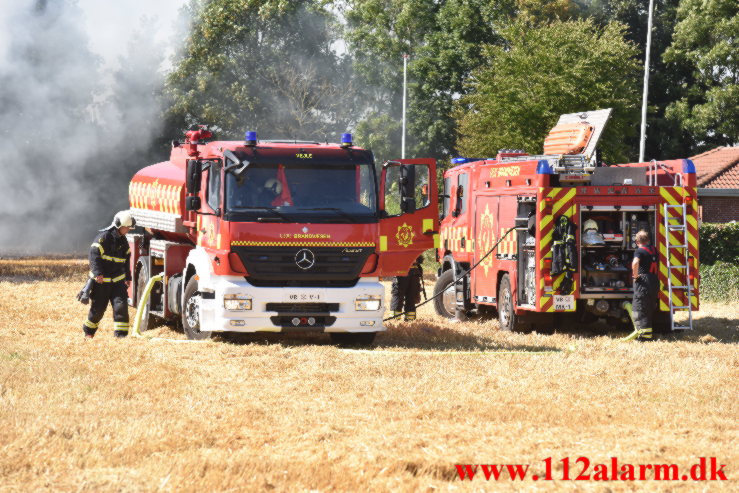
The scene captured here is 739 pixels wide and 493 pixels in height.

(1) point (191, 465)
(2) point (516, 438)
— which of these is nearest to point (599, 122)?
(2) point (516, 438)

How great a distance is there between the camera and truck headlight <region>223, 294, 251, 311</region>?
45.4ft

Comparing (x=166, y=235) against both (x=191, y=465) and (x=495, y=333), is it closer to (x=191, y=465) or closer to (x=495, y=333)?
(x=495, y=333)

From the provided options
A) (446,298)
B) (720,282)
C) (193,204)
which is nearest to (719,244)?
(720,282)

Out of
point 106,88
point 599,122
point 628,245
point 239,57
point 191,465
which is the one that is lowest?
point 191,465

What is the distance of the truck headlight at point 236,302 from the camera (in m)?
13.8

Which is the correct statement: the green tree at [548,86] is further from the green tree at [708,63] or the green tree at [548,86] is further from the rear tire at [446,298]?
the rear tire at [446,298]

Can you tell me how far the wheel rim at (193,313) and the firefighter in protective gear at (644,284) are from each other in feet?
19.3

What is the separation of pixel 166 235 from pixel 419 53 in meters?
41.0

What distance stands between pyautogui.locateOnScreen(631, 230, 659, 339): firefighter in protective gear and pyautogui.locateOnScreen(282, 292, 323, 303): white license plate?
14.7ft

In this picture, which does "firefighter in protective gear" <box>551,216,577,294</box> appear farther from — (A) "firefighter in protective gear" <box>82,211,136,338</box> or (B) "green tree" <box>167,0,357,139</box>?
(B) "green tree" <box>167,0,357,139</box>

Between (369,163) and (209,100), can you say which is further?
(209,100)

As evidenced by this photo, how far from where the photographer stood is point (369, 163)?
14.3 meters

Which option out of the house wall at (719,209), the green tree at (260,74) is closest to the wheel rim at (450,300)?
the house wall at (719,209)

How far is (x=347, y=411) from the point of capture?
9633 mm
